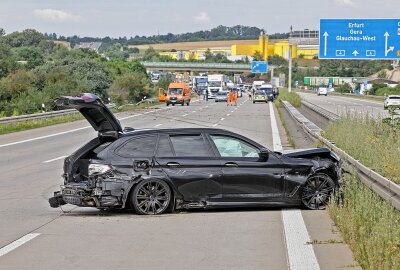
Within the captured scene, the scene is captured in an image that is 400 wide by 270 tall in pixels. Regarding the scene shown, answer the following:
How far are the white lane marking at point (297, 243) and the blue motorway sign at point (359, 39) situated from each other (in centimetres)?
3002

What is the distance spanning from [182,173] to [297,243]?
9.34 feet

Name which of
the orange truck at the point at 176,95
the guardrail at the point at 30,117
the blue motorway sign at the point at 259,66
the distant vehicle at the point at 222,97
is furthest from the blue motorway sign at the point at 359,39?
the blue motorway sign at the point at 259,66

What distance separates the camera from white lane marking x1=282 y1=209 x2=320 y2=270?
8242 mm

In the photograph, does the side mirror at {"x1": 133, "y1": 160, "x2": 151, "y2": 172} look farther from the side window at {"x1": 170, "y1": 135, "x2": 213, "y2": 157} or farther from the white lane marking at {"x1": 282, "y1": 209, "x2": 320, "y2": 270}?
the white lane marking at {"x1": 282, "y1": 209, "x2": 320, "y2": 270}

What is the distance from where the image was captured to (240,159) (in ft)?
39.8

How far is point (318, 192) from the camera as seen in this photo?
485 inches

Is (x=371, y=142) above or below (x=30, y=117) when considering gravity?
above

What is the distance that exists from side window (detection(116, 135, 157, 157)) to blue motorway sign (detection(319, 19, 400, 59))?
98.8ft

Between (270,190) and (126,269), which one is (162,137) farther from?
(126,269)

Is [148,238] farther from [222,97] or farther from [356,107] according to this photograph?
[222,97]

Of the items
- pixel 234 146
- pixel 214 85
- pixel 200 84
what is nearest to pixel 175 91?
pixel 214 85

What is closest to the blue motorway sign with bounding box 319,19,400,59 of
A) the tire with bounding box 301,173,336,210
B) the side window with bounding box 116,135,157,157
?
the tire with bounding box 301,173,336,210

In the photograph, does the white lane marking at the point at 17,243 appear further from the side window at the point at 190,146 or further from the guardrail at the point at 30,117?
the guardrail at the point at 30,117

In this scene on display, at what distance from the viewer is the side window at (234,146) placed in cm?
1222
